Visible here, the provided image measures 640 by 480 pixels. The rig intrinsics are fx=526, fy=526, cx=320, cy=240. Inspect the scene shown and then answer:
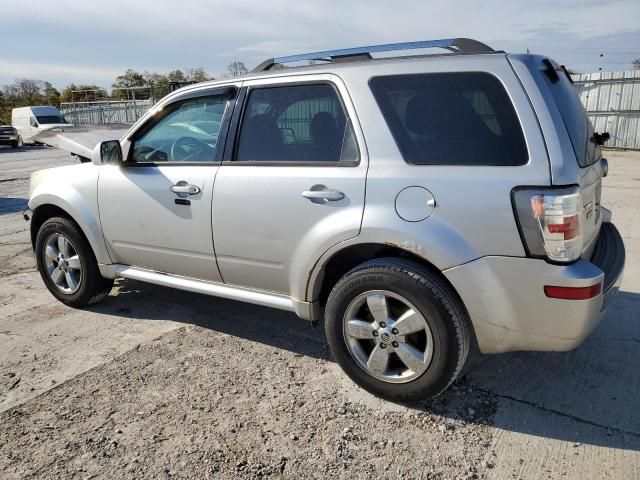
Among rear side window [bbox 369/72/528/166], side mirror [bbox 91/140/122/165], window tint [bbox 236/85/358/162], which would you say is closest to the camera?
rear side window [bbox 369/72/528/166]

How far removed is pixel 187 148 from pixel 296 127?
3.11ft

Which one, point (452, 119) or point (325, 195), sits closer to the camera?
point (452, 119)

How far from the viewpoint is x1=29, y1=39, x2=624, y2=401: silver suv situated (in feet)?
8.25

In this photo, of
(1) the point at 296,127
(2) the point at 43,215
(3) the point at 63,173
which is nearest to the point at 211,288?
(1) the point at 296,127

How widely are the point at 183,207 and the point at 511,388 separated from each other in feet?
7.77

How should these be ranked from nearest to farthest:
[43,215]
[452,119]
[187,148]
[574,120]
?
Result: 1. [452,119]
2. [574,120]
3. [187,148]
4. [43,215]

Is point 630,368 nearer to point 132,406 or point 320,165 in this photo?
point 320,165

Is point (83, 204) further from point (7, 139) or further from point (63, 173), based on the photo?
point (7, 139)

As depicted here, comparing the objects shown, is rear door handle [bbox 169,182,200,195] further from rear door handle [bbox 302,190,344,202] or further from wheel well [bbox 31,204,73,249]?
wheel well [bbox 31,204,73,249]

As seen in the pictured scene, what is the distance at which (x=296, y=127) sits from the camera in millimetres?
3252

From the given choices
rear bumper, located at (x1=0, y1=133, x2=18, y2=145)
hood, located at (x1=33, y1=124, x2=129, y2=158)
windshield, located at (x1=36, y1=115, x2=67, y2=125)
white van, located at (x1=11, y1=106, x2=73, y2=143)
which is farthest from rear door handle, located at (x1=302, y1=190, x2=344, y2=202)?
rear bumper, located at (x1=0, y1=133, x2=18, y2=145)

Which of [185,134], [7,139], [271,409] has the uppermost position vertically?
[185,134]

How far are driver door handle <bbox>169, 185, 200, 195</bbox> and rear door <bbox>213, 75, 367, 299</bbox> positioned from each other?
6.5 inches

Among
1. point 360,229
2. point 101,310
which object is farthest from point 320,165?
point 101,310
